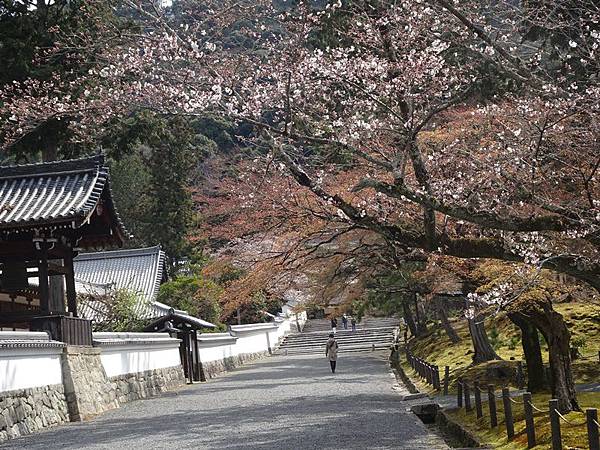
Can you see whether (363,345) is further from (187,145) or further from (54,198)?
(54,198)

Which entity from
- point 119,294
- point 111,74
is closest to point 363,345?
point 119,294

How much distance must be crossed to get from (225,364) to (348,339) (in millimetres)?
17145

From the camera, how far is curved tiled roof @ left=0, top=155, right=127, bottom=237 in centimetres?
1650

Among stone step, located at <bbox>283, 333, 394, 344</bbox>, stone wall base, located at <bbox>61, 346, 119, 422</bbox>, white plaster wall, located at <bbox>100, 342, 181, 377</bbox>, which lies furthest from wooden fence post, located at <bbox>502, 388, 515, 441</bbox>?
stone step, located at <bbox>283, 333, 394, 344</bbox>

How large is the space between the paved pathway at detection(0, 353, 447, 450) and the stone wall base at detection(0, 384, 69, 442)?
333 mm

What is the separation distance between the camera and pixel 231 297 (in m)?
19.9

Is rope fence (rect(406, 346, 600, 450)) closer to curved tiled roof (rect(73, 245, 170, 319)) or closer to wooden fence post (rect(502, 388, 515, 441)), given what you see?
wooden fence post (rect(502, 388, 515, 441))

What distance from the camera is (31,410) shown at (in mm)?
14711

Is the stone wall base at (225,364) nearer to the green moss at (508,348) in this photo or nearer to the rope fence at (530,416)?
the green moss at (508,348)

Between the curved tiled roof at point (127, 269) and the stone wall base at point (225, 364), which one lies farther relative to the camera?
the curved tiled roof at point (127, 269)

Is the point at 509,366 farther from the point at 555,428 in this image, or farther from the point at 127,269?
the point at 127,269

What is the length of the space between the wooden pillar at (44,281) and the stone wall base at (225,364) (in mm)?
15714

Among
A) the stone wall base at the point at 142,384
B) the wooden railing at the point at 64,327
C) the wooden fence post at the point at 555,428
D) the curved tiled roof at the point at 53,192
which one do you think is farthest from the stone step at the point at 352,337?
the wooden fence post at the point at 555,428

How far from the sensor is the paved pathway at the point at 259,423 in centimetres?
1157
